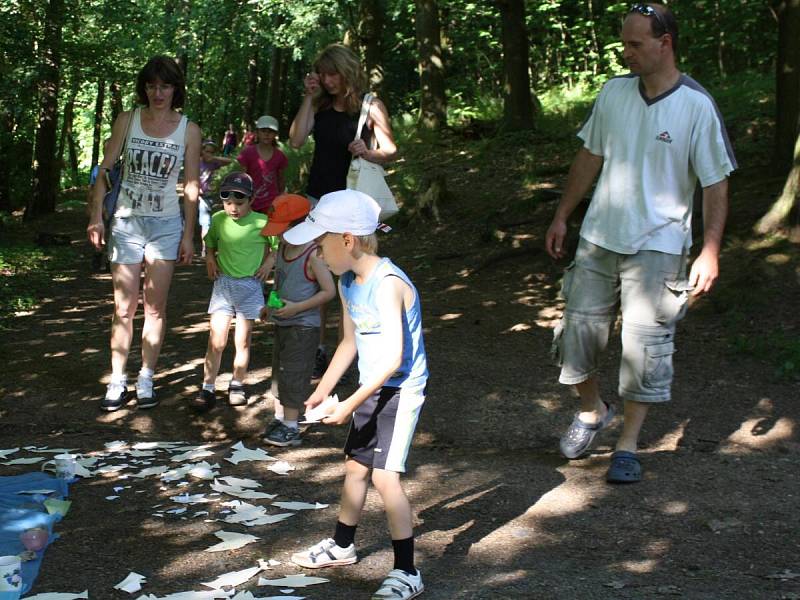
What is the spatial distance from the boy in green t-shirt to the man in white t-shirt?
2.36 meters

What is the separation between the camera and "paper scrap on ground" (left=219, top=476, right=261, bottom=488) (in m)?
5.63

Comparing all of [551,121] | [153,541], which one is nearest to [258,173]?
[153,541]

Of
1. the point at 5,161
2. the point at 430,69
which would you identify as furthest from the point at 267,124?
the point at 5,161

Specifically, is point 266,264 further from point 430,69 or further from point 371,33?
point 371,33

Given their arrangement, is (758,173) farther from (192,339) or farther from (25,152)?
(25,152)

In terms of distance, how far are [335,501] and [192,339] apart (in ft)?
14.9

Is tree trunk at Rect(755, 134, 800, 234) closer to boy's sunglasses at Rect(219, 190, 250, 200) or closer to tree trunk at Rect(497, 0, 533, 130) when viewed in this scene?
boy's sunglasses at Rect(219, 190, 250, 200)

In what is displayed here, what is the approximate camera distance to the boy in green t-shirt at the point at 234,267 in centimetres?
725

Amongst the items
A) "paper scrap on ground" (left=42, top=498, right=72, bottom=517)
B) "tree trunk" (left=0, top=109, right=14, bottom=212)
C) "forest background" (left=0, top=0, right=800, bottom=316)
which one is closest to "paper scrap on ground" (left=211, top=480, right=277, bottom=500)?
"paper scrap on ground" (left=42, top=498, right=72, bottom=517)

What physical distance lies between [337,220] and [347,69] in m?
3.21

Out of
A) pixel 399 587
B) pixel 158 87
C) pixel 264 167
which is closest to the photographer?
pixel 399 587

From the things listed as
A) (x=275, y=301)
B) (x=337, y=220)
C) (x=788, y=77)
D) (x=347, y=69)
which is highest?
(x=788, y=77)

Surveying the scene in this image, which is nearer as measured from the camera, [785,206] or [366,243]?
[366,243]

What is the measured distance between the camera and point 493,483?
18.6 feet
